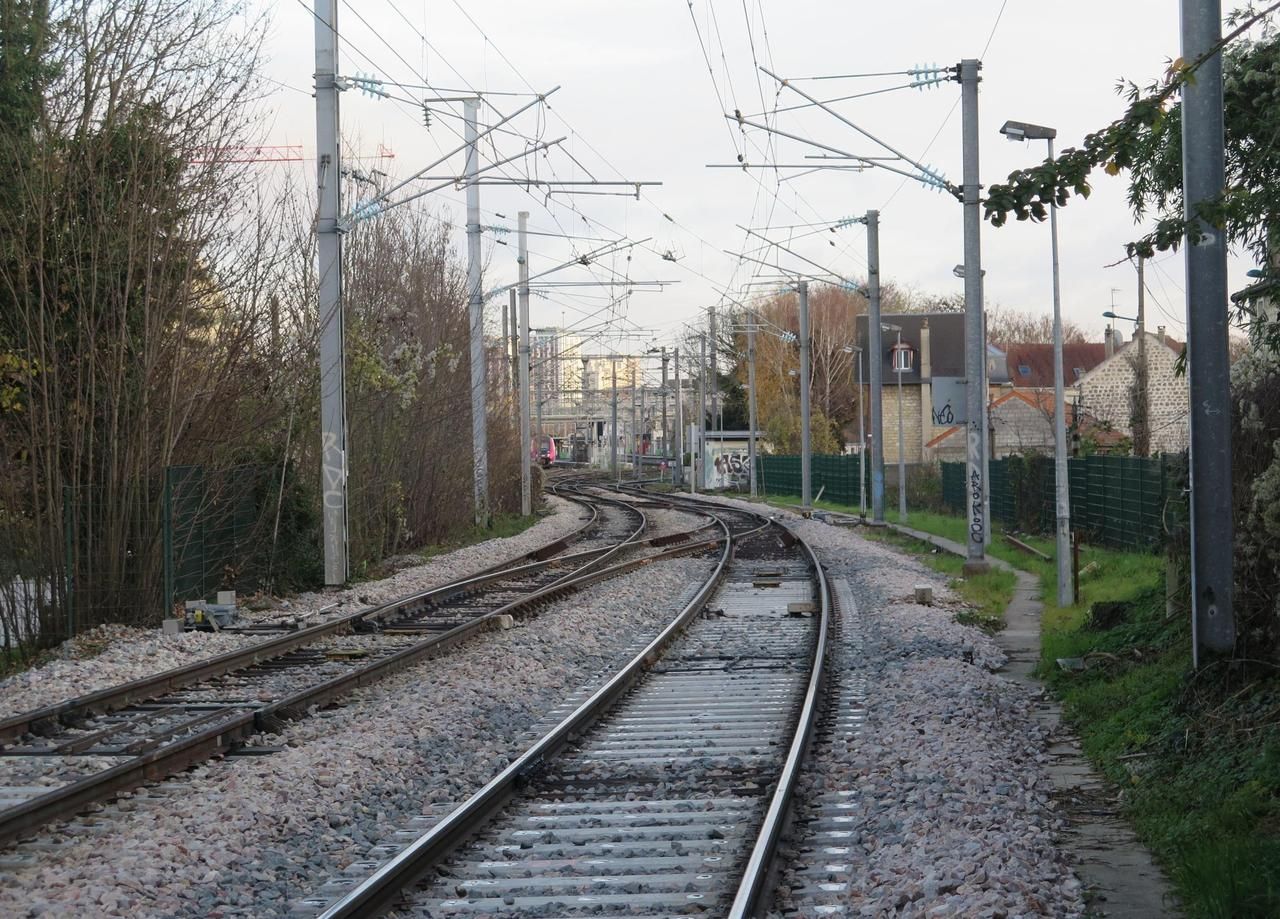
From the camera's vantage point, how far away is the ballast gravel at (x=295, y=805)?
23.5 feet

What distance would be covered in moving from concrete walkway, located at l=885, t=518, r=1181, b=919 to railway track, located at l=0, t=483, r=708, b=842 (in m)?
5.70

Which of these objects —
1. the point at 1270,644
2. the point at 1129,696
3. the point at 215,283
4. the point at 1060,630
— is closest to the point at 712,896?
the point at 1270,644

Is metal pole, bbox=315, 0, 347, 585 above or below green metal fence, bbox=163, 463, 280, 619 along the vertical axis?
above

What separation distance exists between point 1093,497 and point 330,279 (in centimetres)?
1727

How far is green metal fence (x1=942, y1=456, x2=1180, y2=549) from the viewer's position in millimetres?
26641

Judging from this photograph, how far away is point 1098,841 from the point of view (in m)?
8.15

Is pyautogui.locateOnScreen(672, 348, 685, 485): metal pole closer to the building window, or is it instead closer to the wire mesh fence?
the building window

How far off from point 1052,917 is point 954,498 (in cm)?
4306

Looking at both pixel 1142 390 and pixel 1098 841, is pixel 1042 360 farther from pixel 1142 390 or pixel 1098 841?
pixel 1098 841

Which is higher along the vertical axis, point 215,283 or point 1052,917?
point 215,283

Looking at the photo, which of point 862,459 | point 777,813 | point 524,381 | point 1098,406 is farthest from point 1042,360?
point 777,813

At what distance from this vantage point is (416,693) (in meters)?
12.9

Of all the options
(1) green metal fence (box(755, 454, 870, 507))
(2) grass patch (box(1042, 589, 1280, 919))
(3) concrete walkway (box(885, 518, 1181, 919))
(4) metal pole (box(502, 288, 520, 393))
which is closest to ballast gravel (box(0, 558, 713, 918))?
(3) concrete walkway (box(885, 518, 1181, 919))

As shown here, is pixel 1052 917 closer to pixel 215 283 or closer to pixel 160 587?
pixel 160 587
